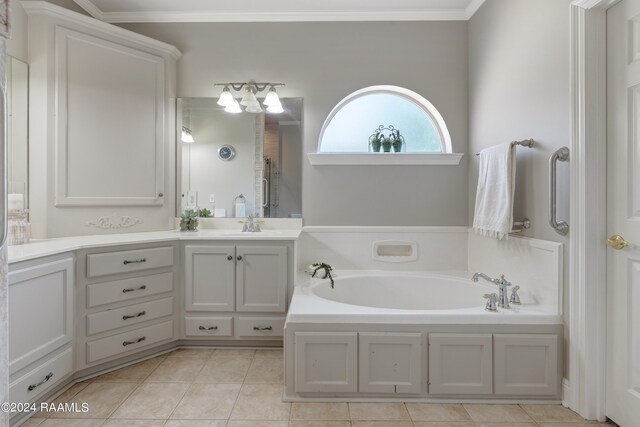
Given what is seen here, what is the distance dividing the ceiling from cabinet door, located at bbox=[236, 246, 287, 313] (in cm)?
188

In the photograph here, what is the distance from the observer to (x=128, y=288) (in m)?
2.19

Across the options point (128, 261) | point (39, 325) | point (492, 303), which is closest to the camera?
point (39, 325)

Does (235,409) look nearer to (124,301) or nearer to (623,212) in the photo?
(124,301)

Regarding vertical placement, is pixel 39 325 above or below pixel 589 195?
below

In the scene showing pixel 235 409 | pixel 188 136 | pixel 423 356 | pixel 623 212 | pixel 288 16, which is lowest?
pixel 235 409

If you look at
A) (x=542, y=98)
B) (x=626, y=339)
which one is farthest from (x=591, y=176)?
(x=626, y=339)

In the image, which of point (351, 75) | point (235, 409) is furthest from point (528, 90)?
point (235, 409)

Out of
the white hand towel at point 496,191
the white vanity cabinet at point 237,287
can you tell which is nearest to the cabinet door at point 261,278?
the white vanity cabinet at point 237,287

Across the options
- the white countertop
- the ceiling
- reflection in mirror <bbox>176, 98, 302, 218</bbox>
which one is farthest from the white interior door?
reflection in mirror <bbox>176, 98, 302, 218</bbox>

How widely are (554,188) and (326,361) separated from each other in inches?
57.9

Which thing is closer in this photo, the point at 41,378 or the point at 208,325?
the point at 41,378

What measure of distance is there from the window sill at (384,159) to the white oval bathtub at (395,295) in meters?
0.89

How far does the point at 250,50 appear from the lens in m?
2.84

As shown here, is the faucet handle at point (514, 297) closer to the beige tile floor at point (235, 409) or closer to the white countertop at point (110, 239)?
the beige tile floor at point (235, 409)
